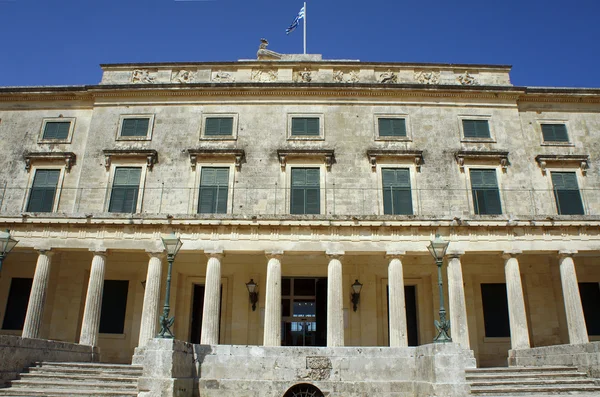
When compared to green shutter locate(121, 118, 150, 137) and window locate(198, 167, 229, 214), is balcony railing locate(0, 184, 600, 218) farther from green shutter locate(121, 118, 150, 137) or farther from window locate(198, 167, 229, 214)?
green shutter locate(121, 118, 150, 137)

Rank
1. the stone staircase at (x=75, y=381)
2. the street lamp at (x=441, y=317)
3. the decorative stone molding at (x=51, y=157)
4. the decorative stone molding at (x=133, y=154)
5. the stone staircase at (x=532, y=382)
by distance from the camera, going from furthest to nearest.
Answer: the decorative stone molding at (x=51, y=157) → the decorative stone molding at (x=133, y=154) → the stone staircase at (x=532, y=382) → the stone staircase at (x=75, y=381) → the street lamp at (x=441, y=317)

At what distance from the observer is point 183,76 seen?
2541cm

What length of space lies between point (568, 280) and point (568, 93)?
1029cm

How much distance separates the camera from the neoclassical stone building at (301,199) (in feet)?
64.8

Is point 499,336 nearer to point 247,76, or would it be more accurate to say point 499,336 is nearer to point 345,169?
point 345,169

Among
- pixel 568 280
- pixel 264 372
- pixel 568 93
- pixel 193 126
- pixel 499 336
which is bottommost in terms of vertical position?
pixel 264 372

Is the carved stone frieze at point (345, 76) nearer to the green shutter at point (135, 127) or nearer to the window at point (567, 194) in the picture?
the green shutter at point (135, 127)

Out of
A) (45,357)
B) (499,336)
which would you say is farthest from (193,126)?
(499,336)

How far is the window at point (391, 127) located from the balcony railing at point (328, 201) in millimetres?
3041

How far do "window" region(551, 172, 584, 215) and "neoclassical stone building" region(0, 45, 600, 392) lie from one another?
73 millimetres

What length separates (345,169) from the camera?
23.1m

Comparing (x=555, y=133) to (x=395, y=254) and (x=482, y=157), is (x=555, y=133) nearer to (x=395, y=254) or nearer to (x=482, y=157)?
(x=482, y=157)

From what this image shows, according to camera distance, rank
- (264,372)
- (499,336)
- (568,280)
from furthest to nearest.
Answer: (499,336) < (568,280) < (264,372)

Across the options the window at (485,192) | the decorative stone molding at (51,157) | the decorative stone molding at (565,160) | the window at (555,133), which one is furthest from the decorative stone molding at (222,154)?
the window at (555,133)
